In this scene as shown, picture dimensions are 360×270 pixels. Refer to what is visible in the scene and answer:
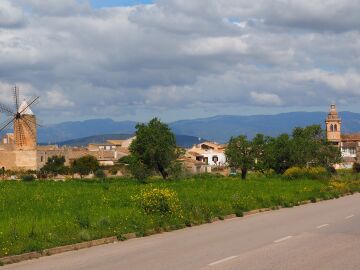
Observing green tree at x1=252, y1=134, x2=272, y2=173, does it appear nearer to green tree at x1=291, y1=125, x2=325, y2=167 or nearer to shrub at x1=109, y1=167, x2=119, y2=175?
green tree at x1=291, y1=125, x2=325, y2=167

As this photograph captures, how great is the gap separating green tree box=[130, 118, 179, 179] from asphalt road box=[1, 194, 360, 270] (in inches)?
1650

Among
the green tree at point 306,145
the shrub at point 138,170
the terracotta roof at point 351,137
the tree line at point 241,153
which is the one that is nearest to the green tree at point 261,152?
the tree line at point 241,153

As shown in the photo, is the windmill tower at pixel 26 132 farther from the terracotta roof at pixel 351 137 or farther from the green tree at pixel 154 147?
the terracotta roof at pixel 351 137

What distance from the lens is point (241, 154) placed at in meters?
77.6

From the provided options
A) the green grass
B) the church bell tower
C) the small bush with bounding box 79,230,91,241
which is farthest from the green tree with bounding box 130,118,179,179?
the church bell tower

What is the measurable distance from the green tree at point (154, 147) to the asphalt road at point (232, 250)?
41.9 metres

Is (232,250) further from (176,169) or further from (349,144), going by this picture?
(349,144)

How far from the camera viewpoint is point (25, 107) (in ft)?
365

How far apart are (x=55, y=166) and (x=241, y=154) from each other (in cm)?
4684

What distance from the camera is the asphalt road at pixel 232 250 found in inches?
520

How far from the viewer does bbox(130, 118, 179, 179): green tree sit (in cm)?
6462

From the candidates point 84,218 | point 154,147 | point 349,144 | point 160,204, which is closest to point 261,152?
point 154,147

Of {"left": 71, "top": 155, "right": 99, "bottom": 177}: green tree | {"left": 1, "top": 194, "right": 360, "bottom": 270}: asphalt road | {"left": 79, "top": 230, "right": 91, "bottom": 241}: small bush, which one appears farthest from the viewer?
{"left": 71, "top": 155, "right": 99, "bottom": 177}: green tree

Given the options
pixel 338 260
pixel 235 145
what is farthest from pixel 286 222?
pixel 235 145
